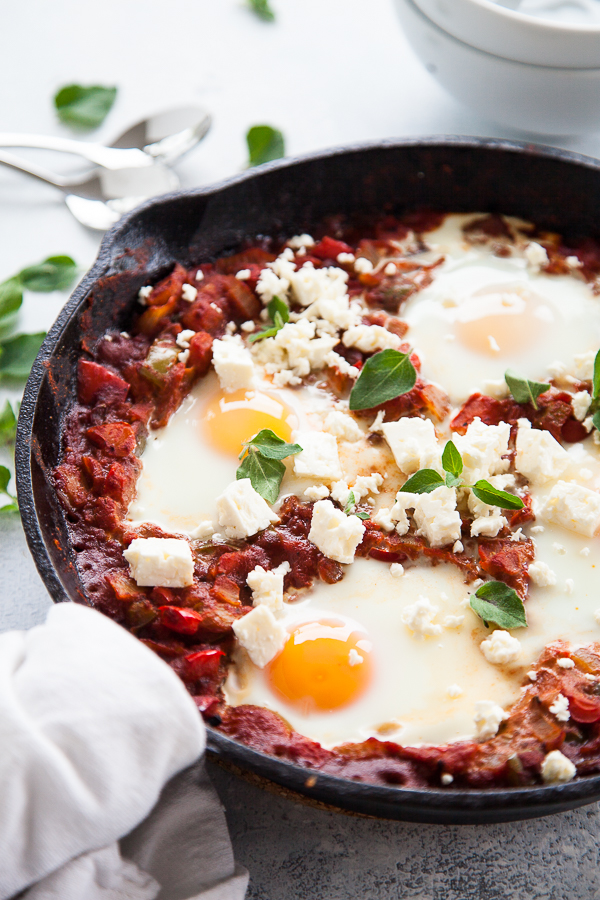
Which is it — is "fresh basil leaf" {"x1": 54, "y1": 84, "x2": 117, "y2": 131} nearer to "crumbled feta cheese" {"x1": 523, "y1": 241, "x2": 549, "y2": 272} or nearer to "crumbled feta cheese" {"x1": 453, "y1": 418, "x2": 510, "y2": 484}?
"crumbled feta cheese" {"x1": 523, "y1": 241, "x2": 549, "y2": 272}

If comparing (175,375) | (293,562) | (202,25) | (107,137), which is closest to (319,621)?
(293,562)

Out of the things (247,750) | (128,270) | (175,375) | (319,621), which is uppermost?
(128,270)

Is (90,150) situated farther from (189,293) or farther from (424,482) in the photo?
(424,482)

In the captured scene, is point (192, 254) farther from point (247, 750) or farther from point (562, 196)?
point (247, 750)

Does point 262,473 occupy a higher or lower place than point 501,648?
higher

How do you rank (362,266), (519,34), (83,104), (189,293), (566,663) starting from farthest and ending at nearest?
(83,104) < (519,34) < (362,266) < (189,293) < (566,663)

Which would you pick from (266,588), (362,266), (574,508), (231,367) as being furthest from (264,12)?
(266,588)

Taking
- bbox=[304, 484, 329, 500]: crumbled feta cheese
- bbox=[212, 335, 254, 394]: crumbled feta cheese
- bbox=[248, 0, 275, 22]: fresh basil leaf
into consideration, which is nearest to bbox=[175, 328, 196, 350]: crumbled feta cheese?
bbox=[212, 335, 254, 394]: crumbled feta cheese

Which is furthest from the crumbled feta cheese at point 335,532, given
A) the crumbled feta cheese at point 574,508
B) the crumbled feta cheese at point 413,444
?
the crumbled feta cheese at point 574,508
